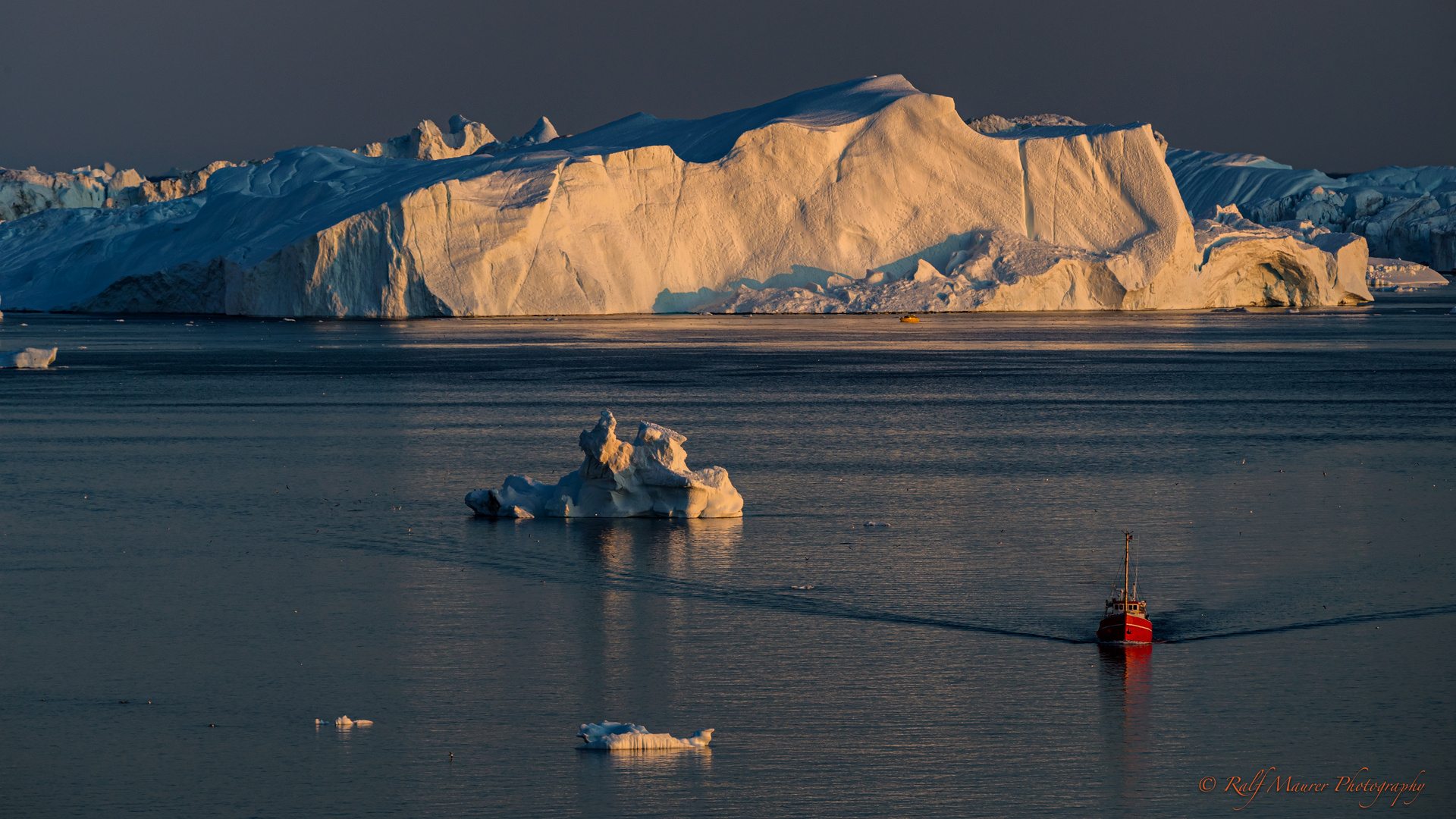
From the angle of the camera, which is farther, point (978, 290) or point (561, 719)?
point (978, 290)

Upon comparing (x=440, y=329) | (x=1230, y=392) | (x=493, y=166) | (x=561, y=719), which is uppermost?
(x=493, y=166)

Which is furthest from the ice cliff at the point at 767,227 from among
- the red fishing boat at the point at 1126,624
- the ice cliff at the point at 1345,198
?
the ice cliff at the point at 1345,198

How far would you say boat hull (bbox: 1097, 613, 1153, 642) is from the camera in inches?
474

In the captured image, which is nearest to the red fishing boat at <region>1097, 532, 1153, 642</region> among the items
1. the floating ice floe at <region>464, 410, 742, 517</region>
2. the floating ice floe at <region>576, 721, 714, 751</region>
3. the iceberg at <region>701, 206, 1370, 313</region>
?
the floating ice floe at <region>576, 721, 714, 751</region>

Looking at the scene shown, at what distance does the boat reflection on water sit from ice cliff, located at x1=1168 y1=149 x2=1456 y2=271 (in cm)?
11614

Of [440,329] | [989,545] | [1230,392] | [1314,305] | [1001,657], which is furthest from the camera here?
[1314,305]

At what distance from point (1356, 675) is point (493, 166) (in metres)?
56.6

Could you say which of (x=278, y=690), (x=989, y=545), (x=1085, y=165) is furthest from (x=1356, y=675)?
(x=1085, y=165)

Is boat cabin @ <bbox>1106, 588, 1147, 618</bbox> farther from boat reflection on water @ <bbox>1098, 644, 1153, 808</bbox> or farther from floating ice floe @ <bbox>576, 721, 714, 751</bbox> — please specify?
floating ice floe @ <bbox>576, 721, 714, 751</bbox>

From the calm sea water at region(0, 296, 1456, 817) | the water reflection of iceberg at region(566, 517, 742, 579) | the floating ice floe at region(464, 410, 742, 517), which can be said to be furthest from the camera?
the floating ice floe at region(464, 410, 742, 517)

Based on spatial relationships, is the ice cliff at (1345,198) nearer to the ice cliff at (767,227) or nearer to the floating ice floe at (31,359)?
the ice cliff at (767,227)

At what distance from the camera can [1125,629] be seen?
39.4 feet

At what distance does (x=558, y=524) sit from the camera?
17.9 m

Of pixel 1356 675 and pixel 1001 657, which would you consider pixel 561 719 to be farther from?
pixel 1356 675
